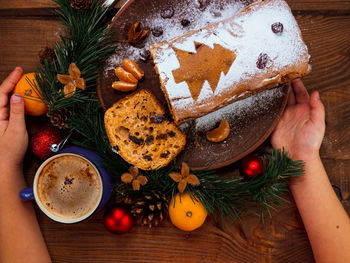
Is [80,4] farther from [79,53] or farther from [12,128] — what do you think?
[12,128]

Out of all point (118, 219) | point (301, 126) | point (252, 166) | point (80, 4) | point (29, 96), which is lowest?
point (118, 219)

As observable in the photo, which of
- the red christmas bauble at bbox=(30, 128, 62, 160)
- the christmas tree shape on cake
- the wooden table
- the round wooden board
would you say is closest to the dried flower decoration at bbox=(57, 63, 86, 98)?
the round wooden board

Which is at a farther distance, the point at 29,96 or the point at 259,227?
the point at 259,227

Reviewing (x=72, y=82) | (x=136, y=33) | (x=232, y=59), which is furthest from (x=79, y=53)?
(x=232, y=59)

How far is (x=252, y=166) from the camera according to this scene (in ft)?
4.18

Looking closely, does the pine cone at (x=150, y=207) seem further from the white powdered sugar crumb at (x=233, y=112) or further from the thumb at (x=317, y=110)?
the thumb at (x=317, y=110)

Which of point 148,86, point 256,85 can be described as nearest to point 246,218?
point 256,85

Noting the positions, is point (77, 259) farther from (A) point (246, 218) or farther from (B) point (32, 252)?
(A) point (246, 218)

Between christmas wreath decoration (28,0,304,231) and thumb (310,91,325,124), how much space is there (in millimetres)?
222

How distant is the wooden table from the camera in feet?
4.60

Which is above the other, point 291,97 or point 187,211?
point 291,97

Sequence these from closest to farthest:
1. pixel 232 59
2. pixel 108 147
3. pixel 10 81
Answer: pixel 232 59 < pixel 108 147 < pixel 10 81

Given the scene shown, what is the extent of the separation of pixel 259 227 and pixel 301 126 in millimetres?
575

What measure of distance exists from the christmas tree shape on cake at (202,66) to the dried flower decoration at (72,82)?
0.45 metres
